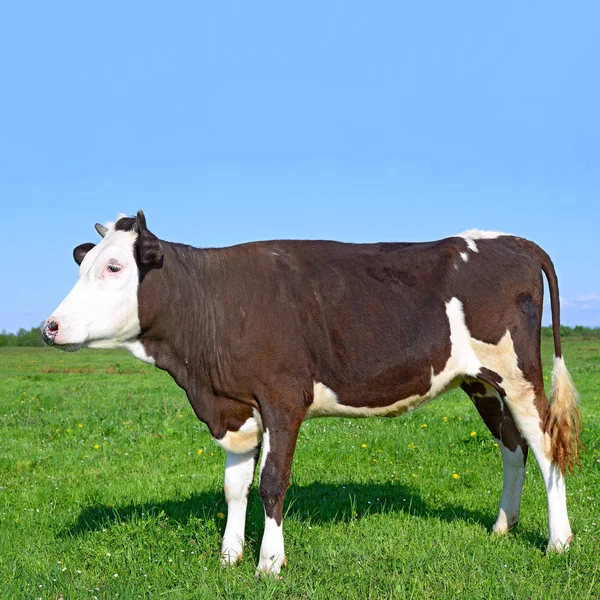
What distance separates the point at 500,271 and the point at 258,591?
11.5 ft

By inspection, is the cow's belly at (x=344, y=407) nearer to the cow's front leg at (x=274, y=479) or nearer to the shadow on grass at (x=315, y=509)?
the cow's front leg at (x=274, y=479)

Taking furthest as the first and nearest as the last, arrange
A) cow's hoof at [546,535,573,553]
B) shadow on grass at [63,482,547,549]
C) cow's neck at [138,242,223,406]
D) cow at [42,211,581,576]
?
1. shadow on grass at [63,482,547,549]
2. cow's hoof at [546,535,573,553]
3. cow's neck at [138,242,223,406]
4. cow at [42,211,581,576]

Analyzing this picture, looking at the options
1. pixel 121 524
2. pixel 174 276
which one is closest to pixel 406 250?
pixel 174 276

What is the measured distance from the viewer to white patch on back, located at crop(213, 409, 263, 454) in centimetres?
588

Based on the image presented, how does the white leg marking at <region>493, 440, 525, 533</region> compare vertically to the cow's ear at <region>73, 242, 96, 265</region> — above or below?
below

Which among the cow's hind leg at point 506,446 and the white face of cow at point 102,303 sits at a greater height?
the white face of cow at point 102,303

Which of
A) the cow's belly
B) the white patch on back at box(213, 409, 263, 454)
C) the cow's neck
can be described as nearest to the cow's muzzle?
the cow's neck

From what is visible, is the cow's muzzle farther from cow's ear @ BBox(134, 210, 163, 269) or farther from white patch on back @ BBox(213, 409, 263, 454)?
white patch on back @ BBox(213, 409, 263, 454)

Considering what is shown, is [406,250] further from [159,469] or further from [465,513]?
[159,469]

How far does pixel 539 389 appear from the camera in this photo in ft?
20.7

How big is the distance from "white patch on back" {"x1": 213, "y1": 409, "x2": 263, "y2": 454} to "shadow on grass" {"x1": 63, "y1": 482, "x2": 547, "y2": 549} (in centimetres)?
106

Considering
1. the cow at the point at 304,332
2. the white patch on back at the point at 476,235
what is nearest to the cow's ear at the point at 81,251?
the cow at the point at 304,332

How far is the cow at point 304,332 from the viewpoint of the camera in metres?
5.61

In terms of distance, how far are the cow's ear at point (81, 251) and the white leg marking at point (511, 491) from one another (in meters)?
4.46
